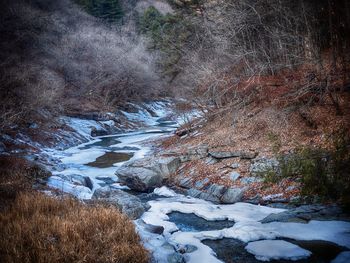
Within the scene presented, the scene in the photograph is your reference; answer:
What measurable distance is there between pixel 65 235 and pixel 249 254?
3367mm

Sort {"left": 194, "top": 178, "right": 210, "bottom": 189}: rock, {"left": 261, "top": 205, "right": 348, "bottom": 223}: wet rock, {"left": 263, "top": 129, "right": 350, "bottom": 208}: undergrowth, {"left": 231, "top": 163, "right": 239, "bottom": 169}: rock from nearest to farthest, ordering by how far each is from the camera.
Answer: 1. {"left": 263, "top": 129, "right": 350, "bottom": 208}: undergrowth
2. {"left": 261, "top": 205, "right": 348, "bottom": 223}: wet rock
3. {"left": 194, "top": 178, "right": 210, "bottom": 189}: rock
4. {"left": 231, "top": 163, "right": 239, "bottom": 169}: rock

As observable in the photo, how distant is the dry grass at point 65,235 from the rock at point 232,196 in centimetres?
379

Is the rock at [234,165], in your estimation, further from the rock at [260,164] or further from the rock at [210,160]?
the rock at [210,160]

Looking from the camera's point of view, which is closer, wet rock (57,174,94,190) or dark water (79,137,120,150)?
wet rock (57,174,94,190)

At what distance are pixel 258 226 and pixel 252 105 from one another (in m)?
8.30

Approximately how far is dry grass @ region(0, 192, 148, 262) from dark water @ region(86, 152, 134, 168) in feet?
26.9

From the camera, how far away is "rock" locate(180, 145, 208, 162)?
39.6ft

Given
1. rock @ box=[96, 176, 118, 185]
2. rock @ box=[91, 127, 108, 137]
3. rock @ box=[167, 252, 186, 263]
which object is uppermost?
rock @ box=[167, 252, 186, 263]

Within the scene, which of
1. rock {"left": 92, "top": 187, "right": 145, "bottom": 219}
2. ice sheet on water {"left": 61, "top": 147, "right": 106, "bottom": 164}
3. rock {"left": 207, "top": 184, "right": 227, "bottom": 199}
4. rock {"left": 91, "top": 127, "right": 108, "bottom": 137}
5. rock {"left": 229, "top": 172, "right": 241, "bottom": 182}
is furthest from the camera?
rock {"left": 91, "top": 127, "right": 108, "bottom": 137}

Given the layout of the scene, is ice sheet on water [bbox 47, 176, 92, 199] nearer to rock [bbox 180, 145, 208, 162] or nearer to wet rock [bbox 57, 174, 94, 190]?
wet rock [bbox 57, 174, 94, 190]

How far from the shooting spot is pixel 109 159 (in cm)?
1569

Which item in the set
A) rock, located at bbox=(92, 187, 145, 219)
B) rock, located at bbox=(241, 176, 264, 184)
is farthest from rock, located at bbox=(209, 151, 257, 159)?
rock, located at bbox=(92, 187, 145, 219)

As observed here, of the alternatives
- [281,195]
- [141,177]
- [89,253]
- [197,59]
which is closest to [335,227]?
[281,195]

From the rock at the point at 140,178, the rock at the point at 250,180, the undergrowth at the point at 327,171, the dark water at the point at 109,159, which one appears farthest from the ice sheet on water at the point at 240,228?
the dark water at the point at 109,159
